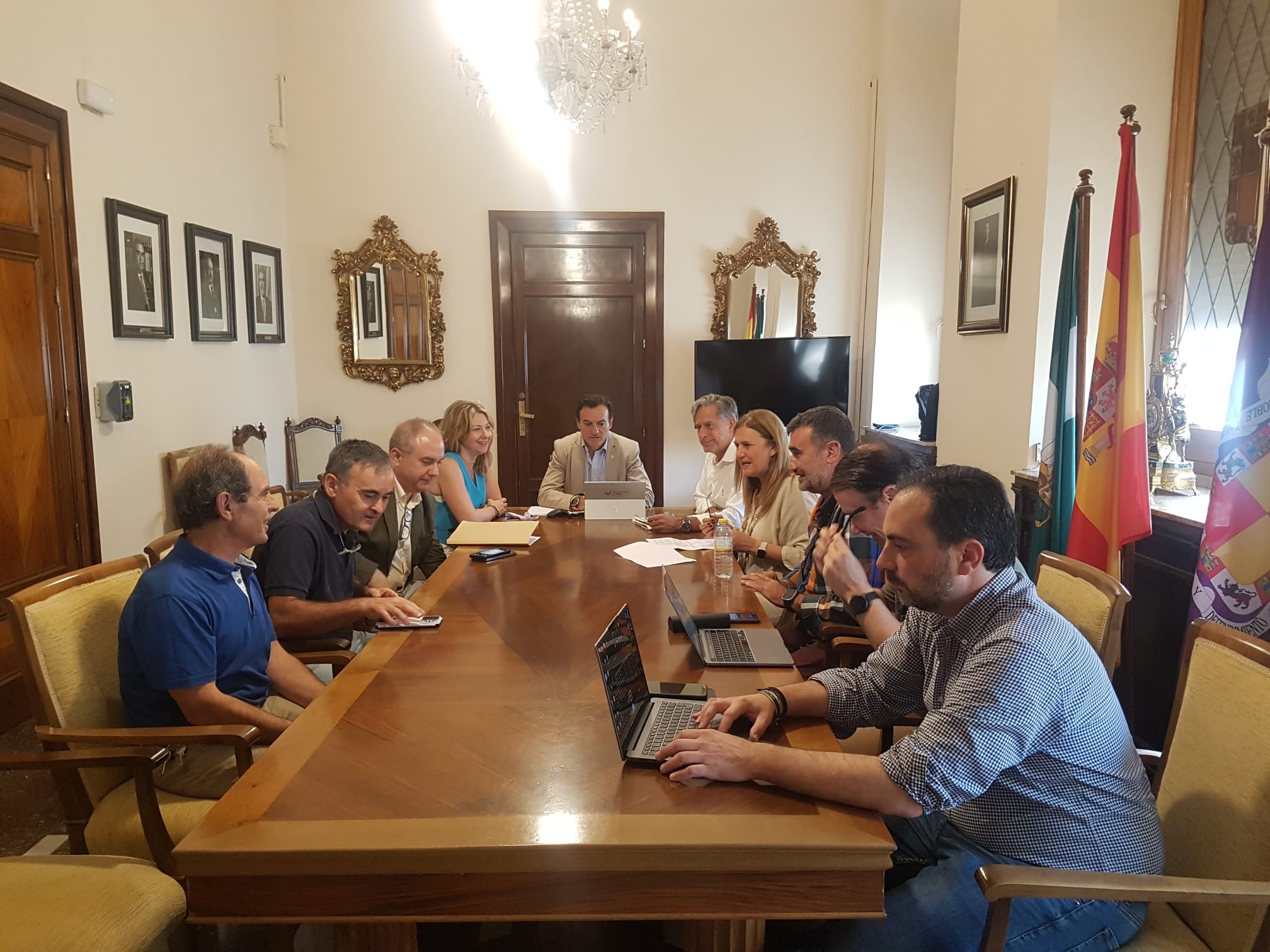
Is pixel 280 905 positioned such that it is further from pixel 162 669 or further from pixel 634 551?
pixel 634 551

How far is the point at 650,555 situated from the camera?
116 inches

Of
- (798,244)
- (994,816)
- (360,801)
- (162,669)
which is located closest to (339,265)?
(798,244)

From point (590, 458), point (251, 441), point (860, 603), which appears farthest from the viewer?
point (251, 441)

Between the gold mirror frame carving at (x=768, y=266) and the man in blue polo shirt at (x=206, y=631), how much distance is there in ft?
13.2

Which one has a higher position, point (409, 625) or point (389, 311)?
point (389, 311)

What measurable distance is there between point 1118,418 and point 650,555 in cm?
154

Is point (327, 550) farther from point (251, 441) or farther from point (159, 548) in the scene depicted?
point (251, 441)

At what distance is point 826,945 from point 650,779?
A: 0.40 metres

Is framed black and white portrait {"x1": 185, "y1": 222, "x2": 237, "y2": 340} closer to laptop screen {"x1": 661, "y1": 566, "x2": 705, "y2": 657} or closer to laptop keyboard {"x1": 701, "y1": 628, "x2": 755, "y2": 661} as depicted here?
laptop screen {"x1": 661, "y1": 566, "x2": 705, "y2": 657}

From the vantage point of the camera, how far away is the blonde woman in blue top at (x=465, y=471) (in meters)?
3.61

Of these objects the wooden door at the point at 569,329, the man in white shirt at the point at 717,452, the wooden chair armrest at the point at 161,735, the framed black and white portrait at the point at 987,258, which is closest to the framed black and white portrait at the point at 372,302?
the wooden door at the point at 569,329

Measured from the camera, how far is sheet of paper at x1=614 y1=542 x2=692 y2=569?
9.30 ft

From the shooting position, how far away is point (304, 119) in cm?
539

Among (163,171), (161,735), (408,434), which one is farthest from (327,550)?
(163,171)
